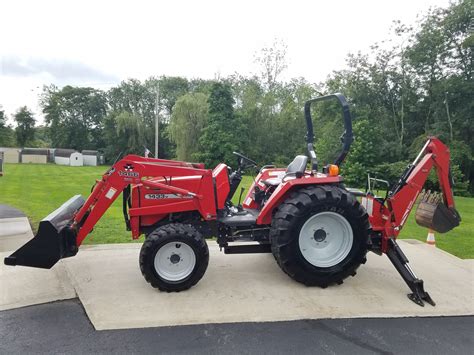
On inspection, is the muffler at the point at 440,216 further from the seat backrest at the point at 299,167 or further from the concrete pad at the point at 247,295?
the seat backrest at the point at 299,167

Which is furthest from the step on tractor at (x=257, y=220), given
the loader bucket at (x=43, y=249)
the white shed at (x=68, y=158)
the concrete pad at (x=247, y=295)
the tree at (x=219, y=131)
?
the white shed at (x=68, y=158)

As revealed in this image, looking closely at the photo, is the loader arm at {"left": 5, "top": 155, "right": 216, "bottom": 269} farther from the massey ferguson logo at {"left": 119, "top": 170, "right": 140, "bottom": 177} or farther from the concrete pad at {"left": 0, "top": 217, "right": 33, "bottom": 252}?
the concrete pad at {"left": 0, "top": 217, "right": 33, "bottom": 252}

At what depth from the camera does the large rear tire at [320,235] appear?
421 cm

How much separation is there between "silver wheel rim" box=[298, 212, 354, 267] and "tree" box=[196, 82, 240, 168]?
24.3 meters

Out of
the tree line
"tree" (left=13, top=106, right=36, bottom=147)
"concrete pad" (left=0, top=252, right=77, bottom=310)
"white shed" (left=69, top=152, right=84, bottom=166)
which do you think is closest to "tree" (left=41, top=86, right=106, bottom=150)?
"tree" (left=13, top=106, right=36, bottom=147)

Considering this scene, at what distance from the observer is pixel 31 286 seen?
4207 millimetres

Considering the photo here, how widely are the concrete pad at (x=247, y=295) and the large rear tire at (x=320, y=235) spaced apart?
A: 22 cm

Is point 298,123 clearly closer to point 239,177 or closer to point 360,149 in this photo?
point 360,149

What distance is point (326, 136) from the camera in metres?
23.8

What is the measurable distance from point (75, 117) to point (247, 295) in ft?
217

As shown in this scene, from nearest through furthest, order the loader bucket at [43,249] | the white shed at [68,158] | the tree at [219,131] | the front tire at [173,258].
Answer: the loader bucket at [43,249]
the front tire at [173,258]
the tree at [219,131]
the white shed at [68,158]

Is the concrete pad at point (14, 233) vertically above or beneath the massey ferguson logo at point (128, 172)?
beneath

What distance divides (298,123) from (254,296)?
2810 cm

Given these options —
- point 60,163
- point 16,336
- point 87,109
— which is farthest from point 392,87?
point 87,109
